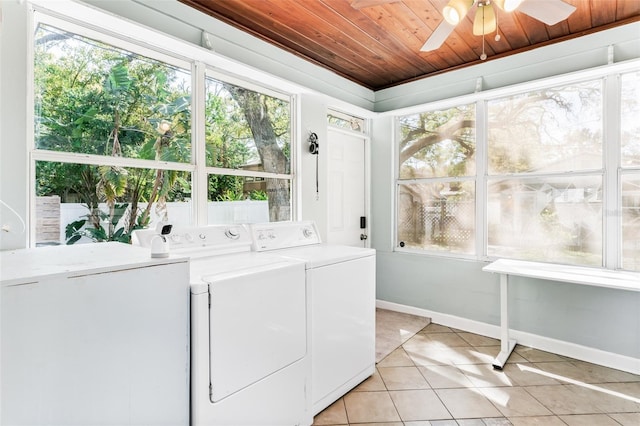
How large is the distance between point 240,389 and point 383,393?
115 centimetres

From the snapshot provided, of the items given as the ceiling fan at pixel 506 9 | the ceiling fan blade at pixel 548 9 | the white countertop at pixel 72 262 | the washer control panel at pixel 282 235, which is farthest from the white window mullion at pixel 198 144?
the ceiling fan blade at pixel 548 9

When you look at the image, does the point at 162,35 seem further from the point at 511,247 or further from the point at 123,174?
the point at 511,247

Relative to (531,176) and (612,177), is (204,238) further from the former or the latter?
(612,177)

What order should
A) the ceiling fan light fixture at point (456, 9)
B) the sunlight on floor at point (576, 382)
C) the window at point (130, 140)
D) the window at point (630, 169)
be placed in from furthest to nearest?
1. the window at point (630, 169)
2. the sunlight on floor at point (576, 382)
3. the window at point (130, 140)
4. the ceiling fan light fixture at point (456, 9)

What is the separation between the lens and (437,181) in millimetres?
3559

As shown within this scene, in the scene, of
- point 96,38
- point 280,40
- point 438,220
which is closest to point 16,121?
point 96,38

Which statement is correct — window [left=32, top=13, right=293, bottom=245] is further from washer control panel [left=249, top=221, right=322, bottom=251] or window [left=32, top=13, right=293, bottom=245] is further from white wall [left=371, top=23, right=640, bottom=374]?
white wall [left=371, top=23, right=640, bottom=374]

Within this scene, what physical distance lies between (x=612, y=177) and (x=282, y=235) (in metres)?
2.69

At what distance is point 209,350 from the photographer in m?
1.38

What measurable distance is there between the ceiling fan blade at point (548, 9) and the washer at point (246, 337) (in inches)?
72.5

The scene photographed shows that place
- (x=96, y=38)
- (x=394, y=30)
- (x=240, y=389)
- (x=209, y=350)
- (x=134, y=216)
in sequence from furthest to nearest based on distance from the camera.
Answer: (x=394, y=30) → (x=134, y=216) → (x=96, y=38) → (x=240, y=389) → (x=209, y=350)

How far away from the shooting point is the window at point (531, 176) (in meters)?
2.53

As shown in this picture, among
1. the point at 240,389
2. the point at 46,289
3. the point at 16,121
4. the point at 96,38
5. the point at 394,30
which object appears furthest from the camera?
the point at 394,30

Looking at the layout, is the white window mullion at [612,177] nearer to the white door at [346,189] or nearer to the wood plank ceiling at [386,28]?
the wood plank ceiling at [386,28]
